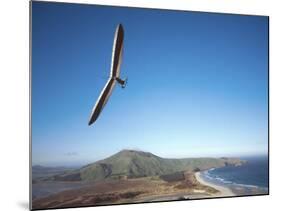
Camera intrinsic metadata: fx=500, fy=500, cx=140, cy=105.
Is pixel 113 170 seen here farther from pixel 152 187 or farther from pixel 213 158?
pixel 213 158

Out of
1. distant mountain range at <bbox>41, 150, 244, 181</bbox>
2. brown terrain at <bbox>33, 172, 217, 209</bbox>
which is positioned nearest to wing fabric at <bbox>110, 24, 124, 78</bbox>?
distant mountain range at <bbox>41, 150, 244, 181</bbox>

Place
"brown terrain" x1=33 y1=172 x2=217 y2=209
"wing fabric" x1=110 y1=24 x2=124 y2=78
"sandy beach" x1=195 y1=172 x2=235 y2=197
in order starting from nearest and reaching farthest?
"brown terrain" x1=33 y1=172 x2=217 y2=209, "wing fabric" x1=110 y1=24 x2=124 y2=78, "sandy beach" x1=195 y1=172 x2=235 y2=197

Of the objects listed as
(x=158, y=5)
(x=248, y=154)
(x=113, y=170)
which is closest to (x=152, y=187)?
(x=113, y=170)

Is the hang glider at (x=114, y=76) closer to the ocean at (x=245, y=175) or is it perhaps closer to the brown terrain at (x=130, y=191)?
the brown terrain at (x=130, y=191)

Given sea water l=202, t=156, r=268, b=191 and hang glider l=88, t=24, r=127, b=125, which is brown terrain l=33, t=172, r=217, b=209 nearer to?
sea water l=202, t=156, r=268, b=191

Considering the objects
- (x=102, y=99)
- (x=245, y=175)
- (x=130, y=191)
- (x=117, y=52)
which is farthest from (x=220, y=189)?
(x=117, y=52)

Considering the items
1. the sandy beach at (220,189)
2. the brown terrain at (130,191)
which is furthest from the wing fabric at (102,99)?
the sandy beach at (220,189)

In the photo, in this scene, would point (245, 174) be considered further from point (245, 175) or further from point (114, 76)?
point (114, 76)
